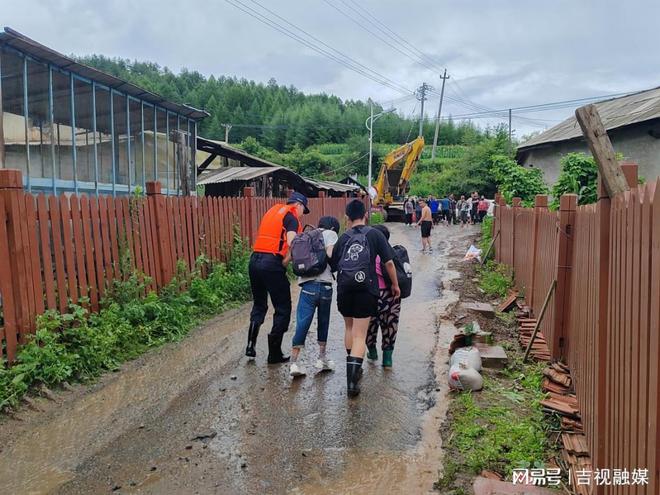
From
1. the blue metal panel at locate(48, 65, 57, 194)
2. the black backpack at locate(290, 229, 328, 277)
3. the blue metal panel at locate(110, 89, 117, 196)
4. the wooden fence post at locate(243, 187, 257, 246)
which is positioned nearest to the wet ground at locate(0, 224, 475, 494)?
the black backpack at locate(290, 229, 328, 277)

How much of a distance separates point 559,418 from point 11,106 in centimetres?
944

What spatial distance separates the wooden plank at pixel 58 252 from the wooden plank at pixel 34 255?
0.88 feet

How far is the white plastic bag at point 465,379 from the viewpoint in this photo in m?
4.88

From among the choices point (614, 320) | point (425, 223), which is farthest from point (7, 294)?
point (425, 223)

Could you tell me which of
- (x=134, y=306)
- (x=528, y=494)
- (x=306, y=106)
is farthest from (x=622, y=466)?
(x=306, y=106)

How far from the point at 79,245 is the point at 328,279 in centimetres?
286

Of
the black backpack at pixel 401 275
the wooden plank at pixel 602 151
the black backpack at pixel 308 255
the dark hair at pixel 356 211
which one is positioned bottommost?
the black backpack at pixel 401 275

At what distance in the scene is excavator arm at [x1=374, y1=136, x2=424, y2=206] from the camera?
31141 mm

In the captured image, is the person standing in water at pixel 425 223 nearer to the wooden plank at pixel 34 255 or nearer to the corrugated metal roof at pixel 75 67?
the corrugated metal roof at pixel 75 67

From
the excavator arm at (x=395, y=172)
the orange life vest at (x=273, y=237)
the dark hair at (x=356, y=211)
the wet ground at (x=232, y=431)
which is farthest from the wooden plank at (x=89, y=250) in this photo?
the excavator arm at (x=395, y=172)

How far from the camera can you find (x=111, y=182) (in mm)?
11203

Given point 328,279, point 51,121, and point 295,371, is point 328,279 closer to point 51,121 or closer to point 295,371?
point 295,371

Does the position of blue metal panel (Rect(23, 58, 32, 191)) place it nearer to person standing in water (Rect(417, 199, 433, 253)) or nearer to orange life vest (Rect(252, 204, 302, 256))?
orange life vest (Rect(252, 204, 302, 256))

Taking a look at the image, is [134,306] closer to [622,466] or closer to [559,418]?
[559,418]
